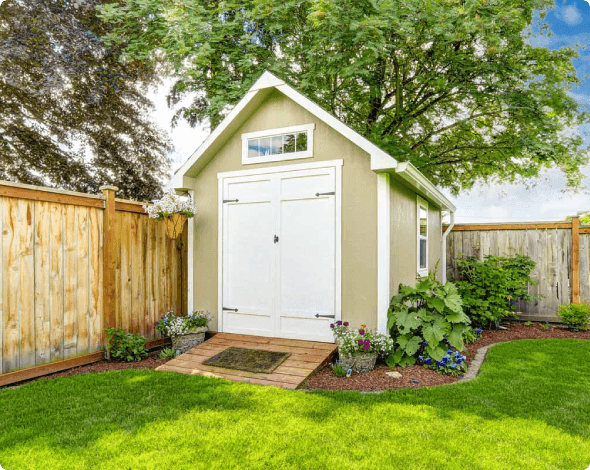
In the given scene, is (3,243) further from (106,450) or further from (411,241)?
(411,241)

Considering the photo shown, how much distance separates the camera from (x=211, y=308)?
5.58 meters

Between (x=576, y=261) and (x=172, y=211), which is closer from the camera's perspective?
(x=172, y=211)

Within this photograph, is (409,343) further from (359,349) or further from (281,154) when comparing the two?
(281,154)

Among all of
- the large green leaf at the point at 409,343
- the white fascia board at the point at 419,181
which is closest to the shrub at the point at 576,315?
the white fascia board at the point at 419,181

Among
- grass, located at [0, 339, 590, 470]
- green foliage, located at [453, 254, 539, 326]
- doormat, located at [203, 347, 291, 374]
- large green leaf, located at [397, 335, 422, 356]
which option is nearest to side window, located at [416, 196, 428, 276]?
green foliage, located at [453, 254, 539, 326]

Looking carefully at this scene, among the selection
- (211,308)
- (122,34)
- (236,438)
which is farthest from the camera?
(122,34)

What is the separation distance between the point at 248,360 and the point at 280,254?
→ 4.75 feet

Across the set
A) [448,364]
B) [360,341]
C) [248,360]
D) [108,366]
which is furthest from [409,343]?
[108,366]

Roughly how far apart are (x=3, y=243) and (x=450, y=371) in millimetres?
4831

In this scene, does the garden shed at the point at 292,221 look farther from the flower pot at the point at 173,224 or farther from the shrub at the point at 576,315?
the shrub at the point at 576,315

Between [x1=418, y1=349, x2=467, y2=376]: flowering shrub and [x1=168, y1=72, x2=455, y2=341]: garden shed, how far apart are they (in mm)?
638

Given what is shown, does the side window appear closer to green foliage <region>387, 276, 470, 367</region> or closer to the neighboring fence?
the neighboring fence

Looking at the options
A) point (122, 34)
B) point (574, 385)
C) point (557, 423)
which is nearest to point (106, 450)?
point (557, 423)

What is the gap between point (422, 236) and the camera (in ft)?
22.2
